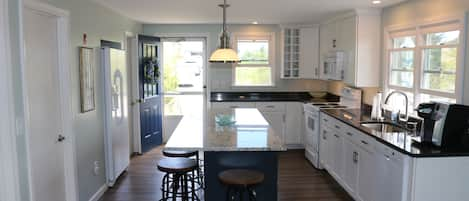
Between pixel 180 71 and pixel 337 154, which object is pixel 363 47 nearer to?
pixel 337 154

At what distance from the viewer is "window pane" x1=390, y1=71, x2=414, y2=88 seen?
4.13 m

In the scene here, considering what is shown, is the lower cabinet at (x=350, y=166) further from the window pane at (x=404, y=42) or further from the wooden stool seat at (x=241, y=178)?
the wooden stool seat at (x=241, y=178)

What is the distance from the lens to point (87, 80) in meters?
3.93

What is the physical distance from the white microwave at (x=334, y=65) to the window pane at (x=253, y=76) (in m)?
1.15

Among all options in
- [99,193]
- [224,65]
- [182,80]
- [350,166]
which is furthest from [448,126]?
[182,80]

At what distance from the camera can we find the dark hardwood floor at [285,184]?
4258 mm

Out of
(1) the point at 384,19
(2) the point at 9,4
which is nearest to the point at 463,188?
(1) the point at 384,19

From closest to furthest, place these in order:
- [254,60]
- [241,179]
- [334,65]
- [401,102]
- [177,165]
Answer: [241,179] < [177,165] < [401,102] < [334,65] < [254,60]

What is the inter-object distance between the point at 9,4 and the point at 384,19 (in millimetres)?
4154

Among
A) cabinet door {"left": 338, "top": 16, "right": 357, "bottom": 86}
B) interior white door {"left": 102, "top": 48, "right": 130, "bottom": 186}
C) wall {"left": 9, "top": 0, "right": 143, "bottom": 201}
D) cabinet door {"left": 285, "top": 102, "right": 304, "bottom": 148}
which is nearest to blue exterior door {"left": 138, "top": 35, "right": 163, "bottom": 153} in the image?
interior white door {"left": 102, "top": 48, "right": 130, "bottom": 186}

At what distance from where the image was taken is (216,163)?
3219mm

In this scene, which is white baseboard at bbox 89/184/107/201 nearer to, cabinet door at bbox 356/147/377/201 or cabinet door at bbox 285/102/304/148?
cabinet door at bbox 356/147/377/201

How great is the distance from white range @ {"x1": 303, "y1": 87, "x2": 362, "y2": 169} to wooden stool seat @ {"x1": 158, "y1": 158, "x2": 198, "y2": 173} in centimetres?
244

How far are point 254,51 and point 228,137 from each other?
12.7 ft
